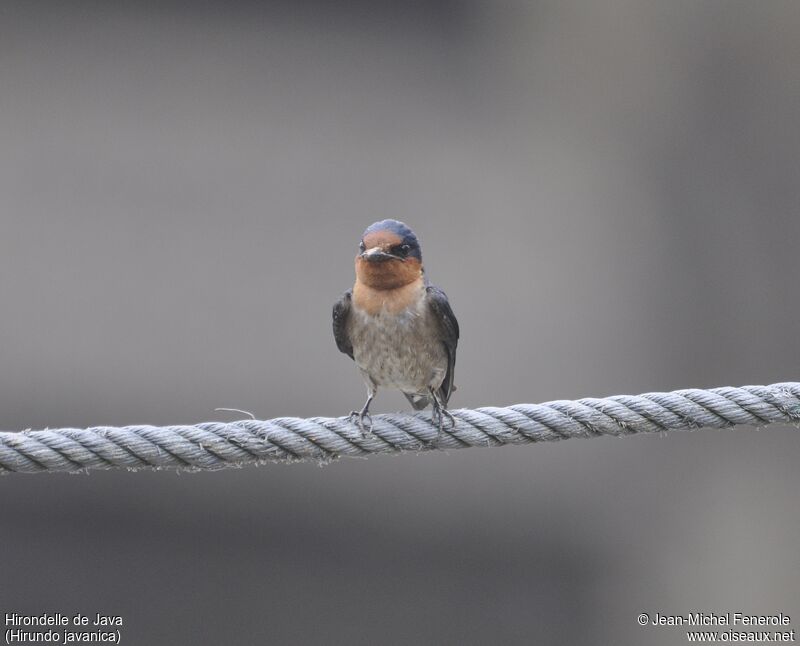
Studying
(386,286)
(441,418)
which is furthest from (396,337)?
(441,418)

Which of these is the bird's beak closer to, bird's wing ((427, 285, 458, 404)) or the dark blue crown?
the dark blue crown

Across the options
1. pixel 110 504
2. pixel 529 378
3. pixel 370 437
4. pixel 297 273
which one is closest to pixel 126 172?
pixel 297 273

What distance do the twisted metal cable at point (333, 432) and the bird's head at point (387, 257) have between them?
750 mm

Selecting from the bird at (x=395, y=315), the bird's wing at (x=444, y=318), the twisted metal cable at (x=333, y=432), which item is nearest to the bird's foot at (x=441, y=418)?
the twisted metal cable at (x=333, y=432)

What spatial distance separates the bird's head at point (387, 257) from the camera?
11.4 ft

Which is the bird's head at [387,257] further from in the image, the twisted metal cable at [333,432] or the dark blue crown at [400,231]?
the twisted metal cable at [333,432]

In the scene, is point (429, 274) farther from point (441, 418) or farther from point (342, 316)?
point (441, 418)

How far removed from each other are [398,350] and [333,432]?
812 mm

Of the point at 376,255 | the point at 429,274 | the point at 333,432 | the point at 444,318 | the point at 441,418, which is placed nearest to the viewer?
the point at 333,432

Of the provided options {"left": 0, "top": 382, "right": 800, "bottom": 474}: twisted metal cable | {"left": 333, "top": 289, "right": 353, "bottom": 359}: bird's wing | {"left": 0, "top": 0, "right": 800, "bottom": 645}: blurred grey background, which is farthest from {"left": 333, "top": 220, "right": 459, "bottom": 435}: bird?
{"left": 0, "top": 0, "right": 800, "bottom": 645}: blurred grey background

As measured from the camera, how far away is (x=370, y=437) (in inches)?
111

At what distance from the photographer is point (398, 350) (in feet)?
11.6

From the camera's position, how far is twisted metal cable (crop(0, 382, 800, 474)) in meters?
2.58

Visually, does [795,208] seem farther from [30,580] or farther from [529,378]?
[30,580]
